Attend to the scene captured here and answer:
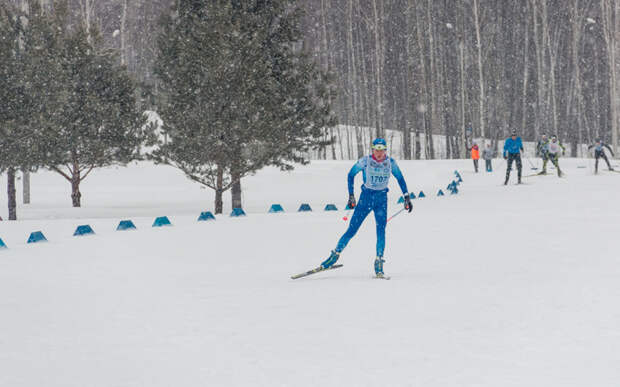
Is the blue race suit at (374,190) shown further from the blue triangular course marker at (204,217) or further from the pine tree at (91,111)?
the pine tree at (91,111)

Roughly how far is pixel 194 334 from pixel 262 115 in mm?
15523

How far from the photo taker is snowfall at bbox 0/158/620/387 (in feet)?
15.3

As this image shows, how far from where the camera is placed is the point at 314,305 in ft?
22.4

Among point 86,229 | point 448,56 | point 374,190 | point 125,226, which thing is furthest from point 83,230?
point 448,56

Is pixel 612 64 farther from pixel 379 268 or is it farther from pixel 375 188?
pixel 379 268

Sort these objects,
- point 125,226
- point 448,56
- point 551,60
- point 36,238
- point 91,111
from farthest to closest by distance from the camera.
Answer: point 448,56
point 551,60
point 91,111
point 125,226
point 36,238

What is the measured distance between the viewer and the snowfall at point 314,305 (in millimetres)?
4652

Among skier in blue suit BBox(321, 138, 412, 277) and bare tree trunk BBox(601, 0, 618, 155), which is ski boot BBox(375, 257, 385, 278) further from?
bare tree trunk BBox(601, 0, 618, 155)

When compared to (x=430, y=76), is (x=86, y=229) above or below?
below

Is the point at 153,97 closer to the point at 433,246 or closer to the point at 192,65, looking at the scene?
the point at 192,65

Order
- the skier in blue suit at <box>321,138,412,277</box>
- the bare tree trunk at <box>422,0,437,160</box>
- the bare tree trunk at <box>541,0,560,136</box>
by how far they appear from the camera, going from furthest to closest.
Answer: the bare tree trunk at <box>541,0,560,136</box>
the bare tree trunk at <box>422,0,437,160</box>
the skier in blue suit at <box>321,138,412,277</box>

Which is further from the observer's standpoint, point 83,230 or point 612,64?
point 612,64

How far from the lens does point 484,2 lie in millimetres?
44750

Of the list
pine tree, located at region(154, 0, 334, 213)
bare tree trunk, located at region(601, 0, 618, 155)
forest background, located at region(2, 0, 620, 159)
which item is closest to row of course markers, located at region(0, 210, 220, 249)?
pine tree, located at region(154, 0, 334, 213)
